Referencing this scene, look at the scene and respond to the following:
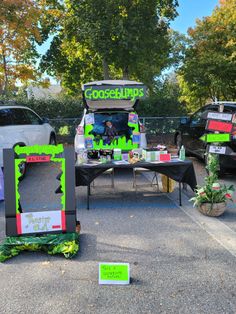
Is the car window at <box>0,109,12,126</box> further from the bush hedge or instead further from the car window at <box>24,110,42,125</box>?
the bush hedge

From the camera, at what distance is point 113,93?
740 centimetres

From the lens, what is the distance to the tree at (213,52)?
1709cm

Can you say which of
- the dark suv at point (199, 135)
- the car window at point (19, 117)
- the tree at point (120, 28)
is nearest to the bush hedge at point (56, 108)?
the tree at point (120, 28)

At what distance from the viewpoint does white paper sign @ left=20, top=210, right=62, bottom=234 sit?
380cm

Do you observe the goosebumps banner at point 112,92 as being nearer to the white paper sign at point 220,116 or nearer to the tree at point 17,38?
the white paper sign at point 220,116

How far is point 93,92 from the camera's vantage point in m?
7.38

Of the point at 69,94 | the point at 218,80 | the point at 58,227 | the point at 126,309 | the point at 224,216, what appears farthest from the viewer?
the point at 69,94

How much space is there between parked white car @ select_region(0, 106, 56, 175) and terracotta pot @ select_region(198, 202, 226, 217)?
13.3 feet

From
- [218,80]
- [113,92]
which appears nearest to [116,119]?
[113,92]

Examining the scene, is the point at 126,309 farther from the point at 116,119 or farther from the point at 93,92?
the point at 116,119

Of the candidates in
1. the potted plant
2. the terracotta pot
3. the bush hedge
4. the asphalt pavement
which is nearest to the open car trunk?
the asphalt pavement

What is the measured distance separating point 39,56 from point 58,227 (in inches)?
564

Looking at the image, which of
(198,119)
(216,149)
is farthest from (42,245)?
(198,119)

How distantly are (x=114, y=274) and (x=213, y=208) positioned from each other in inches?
89.2
